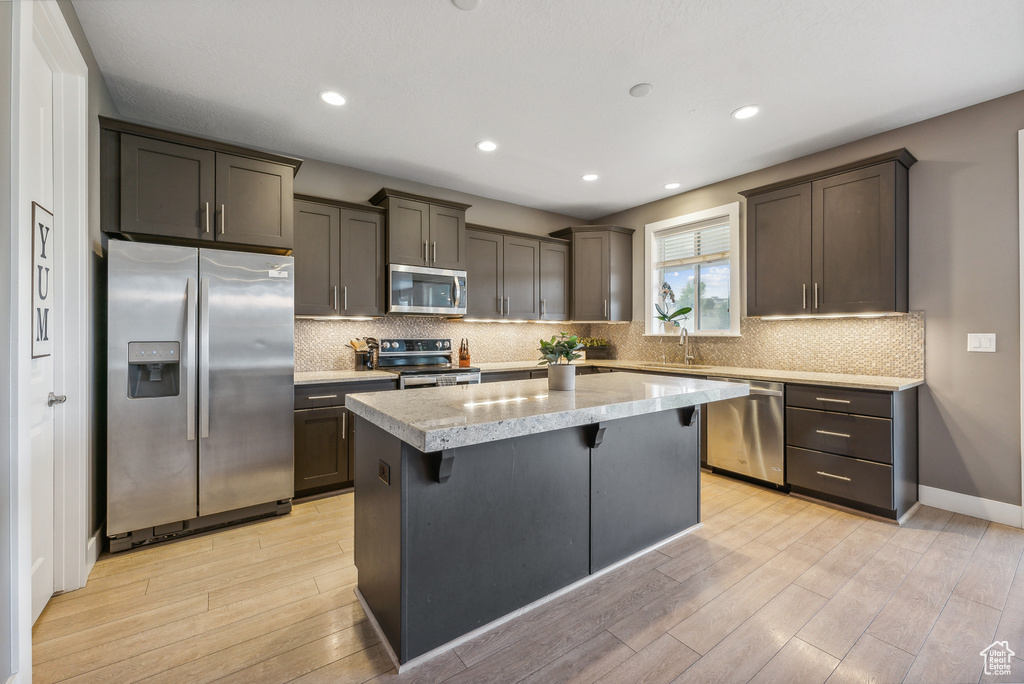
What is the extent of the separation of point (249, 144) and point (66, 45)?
1.53 meters

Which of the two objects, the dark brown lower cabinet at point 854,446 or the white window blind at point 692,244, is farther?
the white window blind at point 692,244

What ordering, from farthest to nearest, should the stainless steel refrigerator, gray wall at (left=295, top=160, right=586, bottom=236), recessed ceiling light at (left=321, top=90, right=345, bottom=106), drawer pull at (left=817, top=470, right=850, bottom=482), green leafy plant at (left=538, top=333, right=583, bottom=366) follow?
1. gray wall at (left=295, top=160, right=586, bottom=236)
2. drawer pull at (left=817, top=470, right=850, bottom=482)
3. recessed ceiling light at (left=321, top=90, right=345, bottom=106)
4. the stainless steel refrigerator
5. green leafy plant at (left=538, top=333, right=583, bottom=366)

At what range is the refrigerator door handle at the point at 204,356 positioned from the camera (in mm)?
2664

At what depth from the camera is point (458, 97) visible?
9.20 ft

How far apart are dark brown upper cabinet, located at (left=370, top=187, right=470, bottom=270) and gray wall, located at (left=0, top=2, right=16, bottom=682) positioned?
2536mm

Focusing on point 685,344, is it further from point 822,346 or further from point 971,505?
point 971,505

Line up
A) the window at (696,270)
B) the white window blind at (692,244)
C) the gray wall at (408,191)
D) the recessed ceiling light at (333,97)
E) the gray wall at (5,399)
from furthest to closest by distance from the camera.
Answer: the white window blind at (692,244)
the window at (696,270)
the gray wall at (408,191)
the recessed ceiling light at (333,97)
the gray wall at (5,399)

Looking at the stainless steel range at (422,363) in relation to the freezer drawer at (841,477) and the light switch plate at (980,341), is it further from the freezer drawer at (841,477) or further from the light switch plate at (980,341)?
the light switch plate at (980,341)

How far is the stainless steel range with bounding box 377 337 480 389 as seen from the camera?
365 cm

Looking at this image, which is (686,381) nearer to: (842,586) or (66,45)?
(842,586)

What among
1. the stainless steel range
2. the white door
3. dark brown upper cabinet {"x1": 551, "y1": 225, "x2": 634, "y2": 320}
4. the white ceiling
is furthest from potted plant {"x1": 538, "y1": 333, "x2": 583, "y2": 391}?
dark brown upper cabinet {"x1": 551, "y1": 225, "x2": 634, "y2": 320}

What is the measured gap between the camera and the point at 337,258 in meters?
3.67

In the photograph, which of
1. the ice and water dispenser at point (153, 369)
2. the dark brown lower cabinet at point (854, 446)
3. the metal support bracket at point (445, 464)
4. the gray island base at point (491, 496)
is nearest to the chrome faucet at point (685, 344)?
the dark brown lower cabinet at point (854, 446)

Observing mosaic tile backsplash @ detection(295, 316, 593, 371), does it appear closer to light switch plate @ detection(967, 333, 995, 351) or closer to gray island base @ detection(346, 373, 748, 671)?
gray island base @ detection(346, 373, 748, 671)
